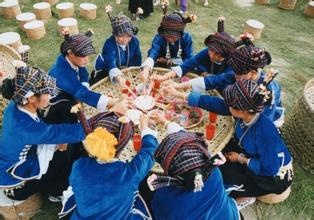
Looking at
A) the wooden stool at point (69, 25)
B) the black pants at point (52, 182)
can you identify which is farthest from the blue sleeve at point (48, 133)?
the wooden stool at point (69, 25)

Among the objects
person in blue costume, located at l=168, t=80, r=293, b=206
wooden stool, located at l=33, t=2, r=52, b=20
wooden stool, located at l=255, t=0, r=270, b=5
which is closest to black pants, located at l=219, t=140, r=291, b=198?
person in blue costume, located at l=168, t=80, r=293, b=206

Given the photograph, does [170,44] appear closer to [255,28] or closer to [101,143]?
[101,143]

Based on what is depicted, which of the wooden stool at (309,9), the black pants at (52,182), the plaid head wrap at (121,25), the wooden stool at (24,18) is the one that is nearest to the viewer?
the black pants at (52,182)

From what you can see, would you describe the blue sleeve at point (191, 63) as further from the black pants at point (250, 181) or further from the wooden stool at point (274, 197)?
the wooden stool at point (274, 197)

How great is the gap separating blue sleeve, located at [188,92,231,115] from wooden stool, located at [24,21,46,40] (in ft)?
15.7

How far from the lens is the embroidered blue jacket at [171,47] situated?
4.91 meters

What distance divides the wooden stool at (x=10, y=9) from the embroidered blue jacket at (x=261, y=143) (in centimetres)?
626

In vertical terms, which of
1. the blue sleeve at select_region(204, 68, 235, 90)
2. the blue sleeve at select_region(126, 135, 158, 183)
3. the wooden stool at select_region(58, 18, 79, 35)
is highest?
the blue sleeve at select_region(204, 68, 235, 90)

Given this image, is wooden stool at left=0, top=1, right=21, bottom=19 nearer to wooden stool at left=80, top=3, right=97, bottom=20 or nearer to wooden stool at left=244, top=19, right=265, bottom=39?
wooden stool at left=80, top=3, right=97, bottom=20

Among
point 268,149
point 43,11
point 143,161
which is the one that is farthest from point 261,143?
point 43,11

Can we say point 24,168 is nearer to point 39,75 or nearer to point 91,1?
point 39,75

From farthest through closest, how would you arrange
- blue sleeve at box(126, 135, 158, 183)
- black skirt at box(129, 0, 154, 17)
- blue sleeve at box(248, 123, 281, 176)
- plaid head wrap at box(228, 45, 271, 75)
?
black skirt at box(129, 0, 154, 17)
plaid head wrap at box(228, 45, 271, 75)
blue sleeve at box(248, 123, 281, 176)
blue sleeve at box(126, 135, 158, 183)

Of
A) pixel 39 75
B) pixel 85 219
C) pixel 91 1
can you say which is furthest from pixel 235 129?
pixel 91 1

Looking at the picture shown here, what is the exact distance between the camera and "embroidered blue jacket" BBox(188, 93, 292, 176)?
9.89 ft
